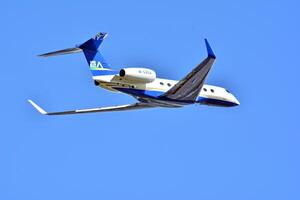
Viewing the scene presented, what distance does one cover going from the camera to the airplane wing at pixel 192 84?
67688 millimetres

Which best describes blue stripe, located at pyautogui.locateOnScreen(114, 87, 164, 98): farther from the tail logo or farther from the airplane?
the tail logo

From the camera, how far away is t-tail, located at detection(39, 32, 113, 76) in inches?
2847

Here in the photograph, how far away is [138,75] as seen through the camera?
230 ft

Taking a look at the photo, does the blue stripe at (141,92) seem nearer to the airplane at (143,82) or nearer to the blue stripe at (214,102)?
the airplane at (143,82)

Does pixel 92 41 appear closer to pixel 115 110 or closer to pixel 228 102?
pixel 115 110

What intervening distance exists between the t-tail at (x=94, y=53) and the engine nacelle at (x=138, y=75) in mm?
2534

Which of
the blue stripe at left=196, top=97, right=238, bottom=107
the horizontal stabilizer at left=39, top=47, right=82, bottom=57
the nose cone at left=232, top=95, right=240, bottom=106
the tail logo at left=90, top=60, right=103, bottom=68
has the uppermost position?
the horizontal stabilizer at left=39, top=47, right=82, bottom=57

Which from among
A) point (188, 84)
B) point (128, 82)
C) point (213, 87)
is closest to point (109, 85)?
point (128, 82)

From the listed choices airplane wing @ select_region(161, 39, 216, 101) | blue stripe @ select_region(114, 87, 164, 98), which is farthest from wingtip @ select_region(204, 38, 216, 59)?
blue stripe @ select_region(114, 87, 164, 98)

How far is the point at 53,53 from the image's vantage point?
71.7 meters

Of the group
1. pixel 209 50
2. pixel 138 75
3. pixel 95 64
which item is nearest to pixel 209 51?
pixel 209 50

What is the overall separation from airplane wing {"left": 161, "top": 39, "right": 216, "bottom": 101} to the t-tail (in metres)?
5.08

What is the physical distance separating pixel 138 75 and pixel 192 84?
398 centimetres

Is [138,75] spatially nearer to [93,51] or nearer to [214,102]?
[93,51]
